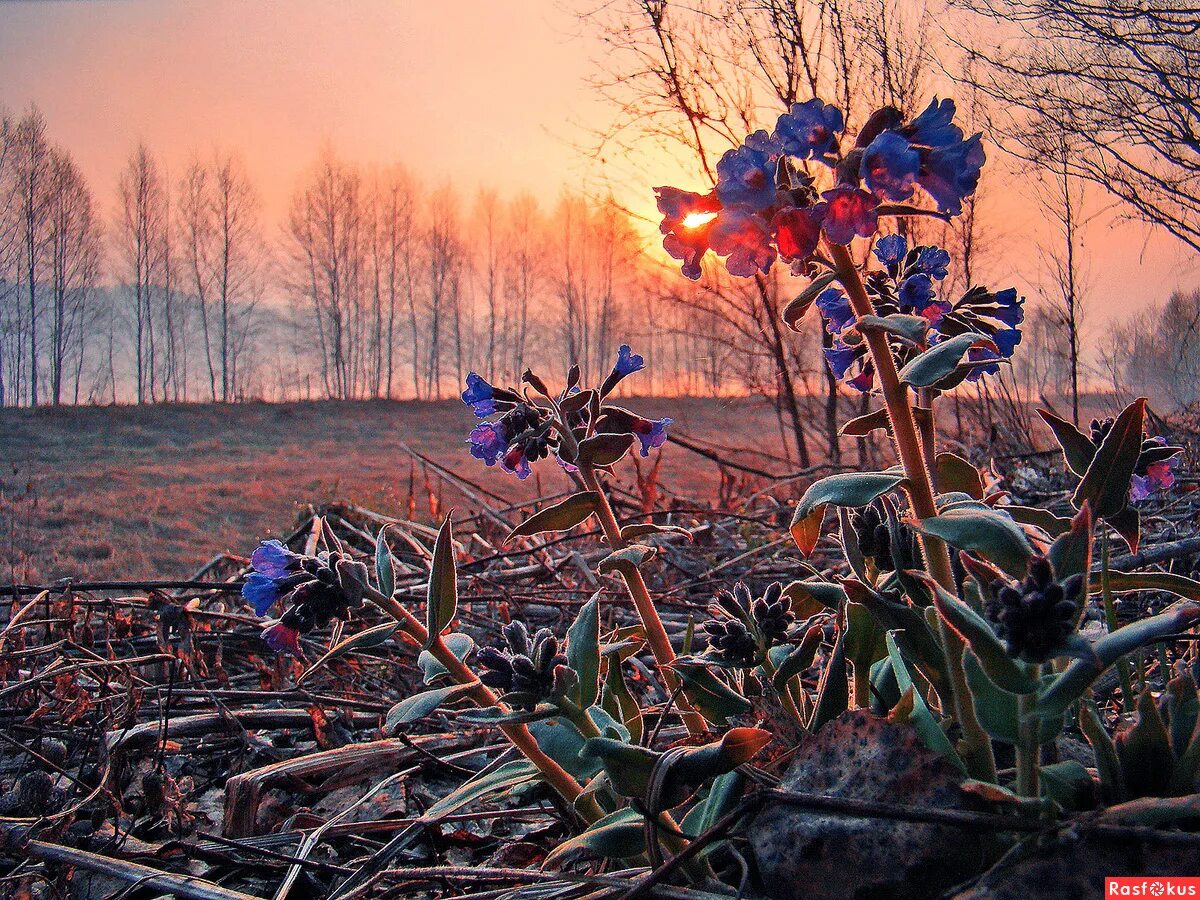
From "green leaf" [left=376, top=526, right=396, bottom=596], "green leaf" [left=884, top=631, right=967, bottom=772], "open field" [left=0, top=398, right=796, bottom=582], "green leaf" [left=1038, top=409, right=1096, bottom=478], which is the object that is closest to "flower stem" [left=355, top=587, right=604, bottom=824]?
"green leaf" [left=376, top=526, right=396, bottom=596]

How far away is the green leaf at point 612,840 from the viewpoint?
1.21 metres

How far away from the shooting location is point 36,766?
2256 millimetres

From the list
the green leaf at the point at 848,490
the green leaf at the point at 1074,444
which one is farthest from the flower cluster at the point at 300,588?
the green leaf at the point at 1074,444

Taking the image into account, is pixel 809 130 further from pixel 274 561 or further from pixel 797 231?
pixel 274 561

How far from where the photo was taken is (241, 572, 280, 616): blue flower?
1440mm

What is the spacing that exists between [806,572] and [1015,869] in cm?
292

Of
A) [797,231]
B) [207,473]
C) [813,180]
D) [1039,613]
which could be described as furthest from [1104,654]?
[207,473]

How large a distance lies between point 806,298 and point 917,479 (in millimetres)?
332

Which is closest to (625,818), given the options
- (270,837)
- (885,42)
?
(270,837)

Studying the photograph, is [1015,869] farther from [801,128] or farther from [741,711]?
[801,128]

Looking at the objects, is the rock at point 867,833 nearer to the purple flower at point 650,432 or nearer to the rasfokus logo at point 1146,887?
the rasfokus logo at point 1146,887

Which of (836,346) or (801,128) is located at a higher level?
(801,128)

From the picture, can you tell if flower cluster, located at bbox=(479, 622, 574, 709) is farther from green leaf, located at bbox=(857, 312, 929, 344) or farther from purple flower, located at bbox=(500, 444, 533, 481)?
green leaf, located at bbox=(857, 312, 929, 344)

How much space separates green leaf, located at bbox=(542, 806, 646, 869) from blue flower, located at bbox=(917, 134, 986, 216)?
1.07 metres
